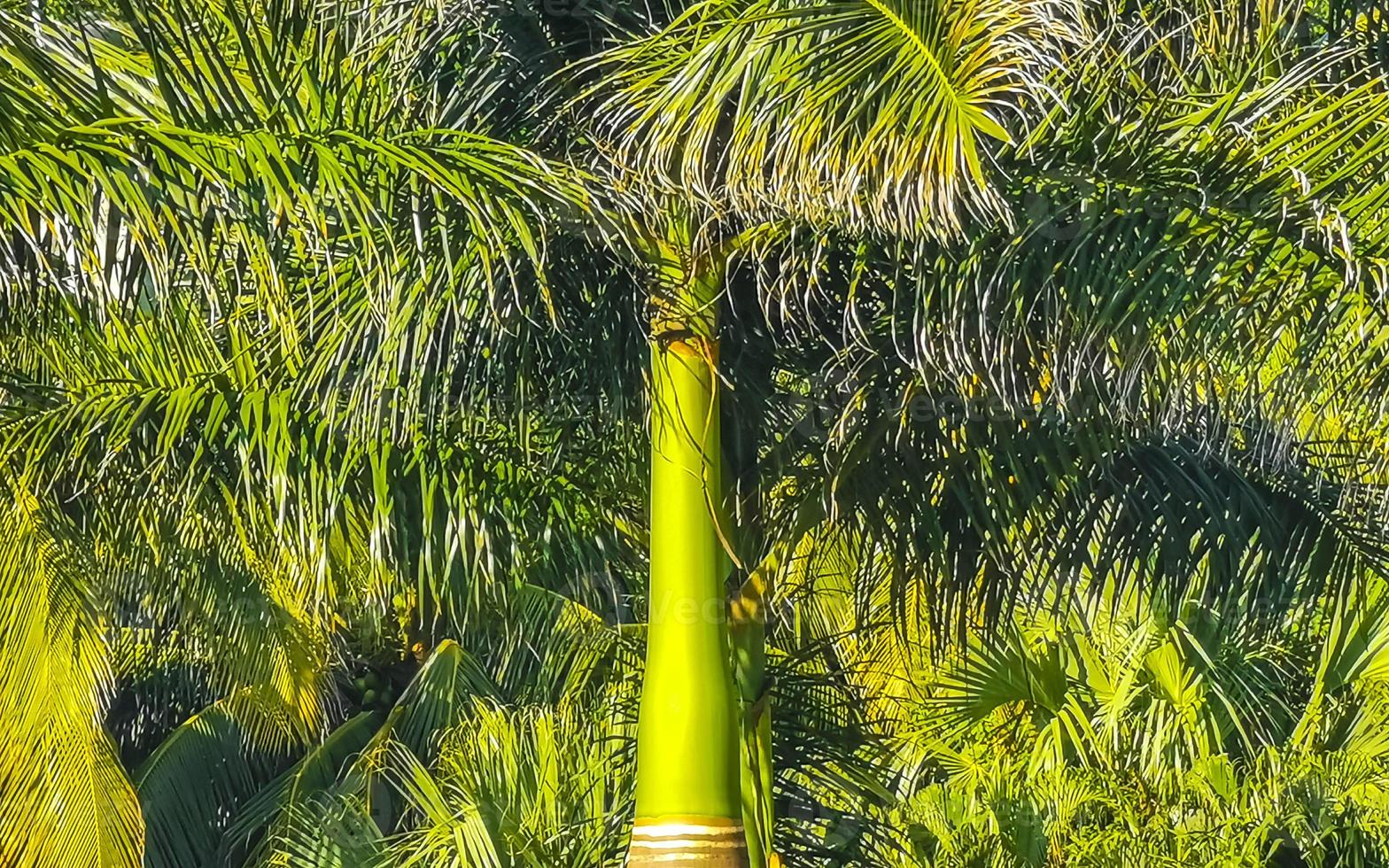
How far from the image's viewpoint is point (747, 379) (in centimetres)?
532

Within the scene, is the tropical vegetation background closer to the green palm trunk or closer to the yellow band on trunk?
the green palm trunk

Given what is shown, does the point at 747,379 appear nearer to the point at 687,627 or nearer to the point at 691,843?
the point at 687,627

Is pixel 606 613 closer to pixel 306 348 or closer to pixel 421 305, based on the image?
pixel 306 348

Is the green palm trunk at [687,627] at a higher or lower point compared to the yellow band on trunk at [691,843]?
higher

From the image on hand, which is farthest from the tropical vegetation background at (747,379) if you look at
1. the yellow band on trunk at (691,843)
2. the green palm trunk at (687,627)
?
the yellow band on trunk at (691,843)

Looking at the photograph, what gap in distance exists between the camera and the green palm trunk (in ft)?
14.9

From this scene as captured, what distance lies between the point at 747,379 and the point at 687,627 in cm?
99

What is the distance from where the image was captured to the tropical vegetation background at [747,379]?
3.80m

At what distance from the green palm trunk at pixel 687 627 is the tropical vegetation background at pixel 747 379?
3.8 inches

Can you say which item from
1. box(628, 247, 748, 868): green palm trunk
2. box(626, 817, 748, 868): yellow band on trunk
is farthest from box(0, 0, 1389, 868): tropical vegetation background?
box(626, 817, 748, 868): yellow band on trunk

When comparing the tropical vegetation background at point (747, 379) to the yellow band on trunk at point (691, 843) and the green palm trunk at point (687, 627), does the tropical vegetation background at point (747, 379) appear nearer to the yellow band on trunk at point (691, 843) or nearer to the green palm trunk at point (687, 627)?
the green palm trunk at point (687, 627)

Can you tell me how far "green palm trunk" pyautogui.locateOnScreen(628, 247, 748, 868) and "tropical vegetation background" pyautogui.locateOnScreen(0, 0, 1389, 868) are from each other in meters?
0.10

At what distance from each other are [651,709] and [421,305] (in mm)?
1222

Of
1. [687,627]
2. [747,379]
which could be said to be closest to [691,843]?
[687,627]
